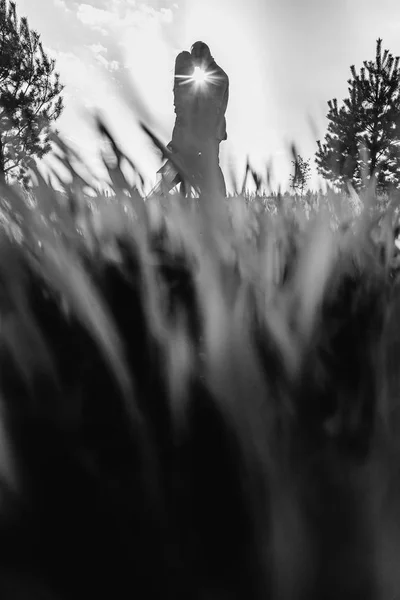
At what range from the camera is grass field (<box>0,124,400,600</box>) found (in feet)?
0.85

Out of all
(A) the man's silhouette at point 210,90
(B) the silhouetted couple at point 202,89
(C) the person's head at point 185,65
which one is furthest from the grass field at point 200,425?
(C) the person's head at point 185,65

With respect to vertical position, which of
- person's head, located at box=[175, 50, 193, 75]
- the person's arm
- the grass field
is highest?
person's head, located at box=[175, 50, 193, 75]

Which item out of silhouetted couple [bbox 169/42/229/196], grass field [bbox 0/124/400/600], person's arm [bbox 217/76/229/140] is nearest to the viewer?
grass field [bbox 0/124/400/600]

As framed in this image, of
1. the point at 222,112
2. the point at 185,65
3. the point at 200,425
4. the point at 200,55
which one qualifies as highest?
the point at 200,55

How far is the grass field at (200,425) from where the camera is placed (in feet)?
0.85

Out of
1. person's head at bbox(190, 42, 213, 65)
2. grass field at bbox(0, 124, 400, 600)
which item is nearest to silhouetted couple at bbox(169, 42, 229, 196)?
person's head at bbox(190, 42, 213, 65)

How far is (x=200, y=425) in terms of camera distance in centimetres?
31

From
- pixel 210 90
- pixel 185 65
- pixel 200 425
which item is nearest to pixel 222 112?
pixel 210 90

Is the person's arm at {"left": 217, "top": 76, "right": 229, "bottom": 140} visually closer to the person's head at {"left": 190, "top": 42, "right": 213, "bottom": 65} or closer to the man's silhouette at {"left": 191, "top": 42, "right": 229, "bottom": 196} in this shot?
the man's silhouette at {"left": 191, "top": 42, "right": 229, "bottom": 196}

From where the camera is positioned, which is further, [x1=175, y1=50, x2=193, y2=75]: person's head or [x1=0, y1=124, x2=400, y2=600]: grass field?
[x1=175, y1=50, x2=193, y2=75]: person's head

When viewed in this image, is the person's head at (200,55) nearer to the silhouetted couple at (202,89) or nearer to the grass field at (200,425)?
the silhouetted couple at (202,89)

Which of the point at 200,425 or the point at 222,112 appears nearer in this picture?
the point at 200,425

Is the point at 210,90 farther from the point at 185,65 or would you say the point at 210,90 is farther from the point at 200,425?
the point at 200,425

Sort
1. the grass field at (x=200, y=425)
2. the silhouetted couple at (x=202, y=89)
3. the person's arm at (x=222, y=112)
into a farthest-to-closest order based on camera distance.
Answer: the person's arm at (x=222, y=112) → the silhouetted couple at (x=202, y=89) → the grass field at (x=200, y=425)
